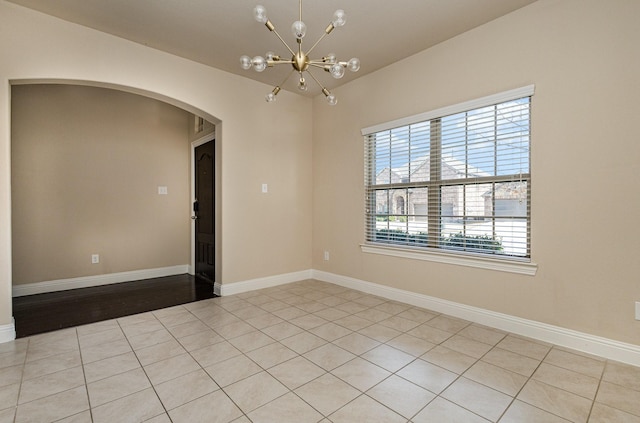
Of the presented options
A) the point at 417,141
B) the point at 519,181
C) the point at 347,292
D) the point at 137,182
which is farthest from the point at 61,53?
the point at 519,181

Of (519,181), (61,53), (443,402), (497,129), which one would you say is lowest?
(443,402)

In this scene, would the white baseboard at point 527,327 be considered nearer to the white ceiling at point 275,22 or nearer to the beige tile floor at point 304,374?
the beige tile floor at point 304,374

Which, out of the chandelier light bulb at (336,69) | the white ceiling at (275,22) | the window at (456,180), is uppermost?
the white ceiling at (275,22)

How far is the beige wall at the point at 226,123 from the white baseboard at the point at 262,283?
68 mm

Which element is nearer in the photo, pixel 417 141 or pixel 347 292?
pixel 417 141

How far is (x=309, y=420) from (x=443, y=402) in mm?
773

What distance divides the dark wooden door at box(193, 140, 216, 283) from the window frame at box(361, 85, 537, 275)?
86.3 inches

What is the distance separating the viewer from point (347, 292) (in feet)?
12.8

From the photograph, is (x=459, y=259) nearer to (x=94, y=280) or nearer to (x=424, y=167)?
(x=424, y=167)

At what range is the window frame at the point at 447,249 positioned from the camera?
258cm

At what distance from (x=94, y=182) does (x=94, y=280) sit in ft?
4.44

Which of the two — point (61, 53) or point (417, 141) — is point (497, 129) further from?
point (61, 53)

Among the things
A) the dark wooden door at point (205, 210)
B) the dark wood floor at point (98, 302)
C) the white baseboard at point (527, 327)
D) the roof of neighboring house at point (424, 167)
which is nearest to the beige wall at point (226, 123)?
the dark wood floor at point (98, 302)

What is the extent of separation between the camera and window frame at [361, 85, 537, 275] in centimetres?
258
